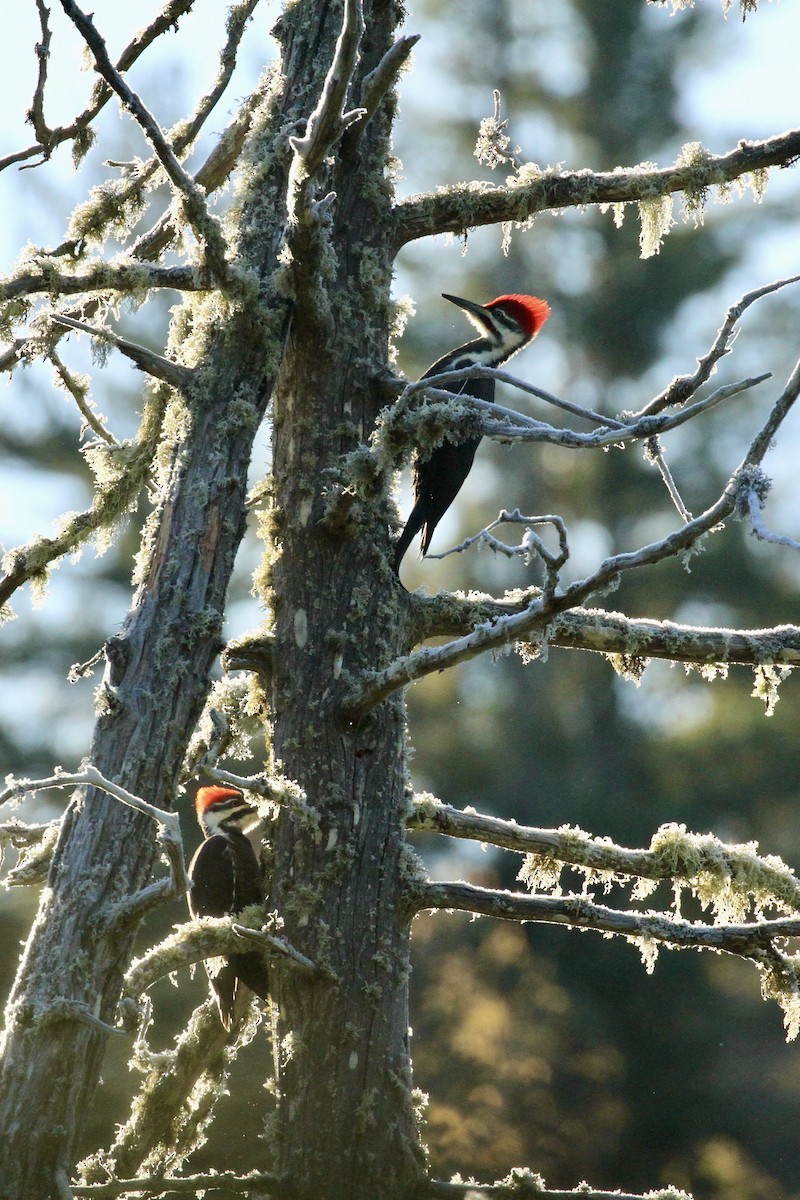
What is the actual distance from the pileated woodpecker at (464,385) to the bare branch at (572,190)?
0.44 m

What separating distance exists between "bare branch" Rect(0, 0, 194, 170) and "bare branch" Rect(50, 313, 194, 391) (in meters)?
0.54

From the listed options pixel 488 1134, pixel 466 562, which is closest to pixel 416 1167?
pixel 488 1134

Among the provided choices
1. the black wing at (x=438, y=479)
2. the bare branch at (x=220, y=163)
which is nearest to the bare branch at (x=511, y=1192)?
the black wing at (x=438, y=479)

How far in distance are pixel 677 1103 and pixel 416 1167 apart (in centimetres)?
622

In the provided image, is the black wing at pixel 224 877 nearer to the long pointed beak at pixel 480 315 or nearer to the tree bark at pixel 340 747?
the tree bark at pixel 340 747

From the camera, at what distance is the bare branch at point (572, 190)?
3.45 m

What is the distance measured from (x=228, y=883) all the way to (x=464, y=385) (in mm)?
1870

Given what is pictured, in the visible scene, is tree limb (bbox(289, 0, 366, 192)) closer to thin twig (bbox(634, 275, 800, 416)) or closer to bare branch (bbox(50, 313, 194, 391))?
bare branch (bbox(50, 313, 194, 391))

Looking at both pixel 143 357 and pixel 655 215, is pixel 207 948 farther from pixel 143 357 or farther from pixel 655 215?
pixel 655 215

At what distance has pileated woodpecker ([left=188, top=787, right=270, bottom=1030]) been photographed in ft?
11.3

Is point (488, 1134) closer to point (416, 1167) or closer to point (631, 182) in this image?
point (416, 1167)

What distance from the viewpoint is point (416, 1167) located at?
294 centimetres

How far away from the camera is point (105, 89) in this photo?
3.67 m

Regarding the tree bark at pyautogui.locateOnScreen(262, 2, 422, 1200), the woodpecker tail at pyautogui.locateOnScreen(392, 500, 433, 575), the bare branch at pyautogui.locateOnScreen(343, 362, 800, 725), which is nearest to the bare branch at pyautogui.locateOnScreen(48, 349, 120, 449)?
the tree bark at pyautogui.locateOnScreen(262, 2, 422, 1200)
